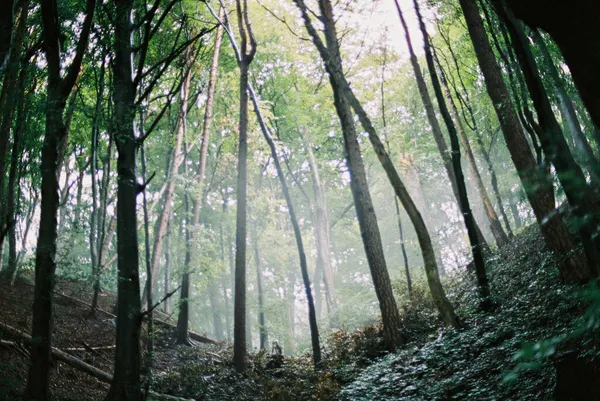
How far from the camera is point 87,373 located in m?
8.20

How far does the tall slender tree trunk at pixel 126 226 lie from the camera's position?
5.28 m

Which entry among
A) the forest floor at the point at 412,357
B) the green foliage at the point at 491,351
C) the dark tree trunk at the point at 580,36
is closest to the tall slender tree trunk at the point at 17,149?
the forest floor at the point at 412,357

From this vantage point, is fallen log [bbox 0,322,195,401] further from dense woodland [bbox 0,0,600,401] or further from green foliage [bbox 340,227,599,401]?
green foliage [bbox 340,227,599,401]

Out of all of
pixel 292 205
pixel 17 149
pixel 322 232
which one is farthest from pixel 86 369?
pixel 322 232

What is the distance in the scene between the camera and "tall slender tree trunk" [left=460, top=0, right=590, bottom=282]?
693 cm

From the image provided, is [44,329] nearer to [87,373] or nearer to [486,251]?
[87,373]

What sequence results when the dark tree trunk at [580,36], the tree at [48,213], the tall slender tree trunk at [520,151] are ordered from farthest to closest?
the tall slender tree trunk at [520,151], the tree at [48,213], the dark tree trunk at [580,36]

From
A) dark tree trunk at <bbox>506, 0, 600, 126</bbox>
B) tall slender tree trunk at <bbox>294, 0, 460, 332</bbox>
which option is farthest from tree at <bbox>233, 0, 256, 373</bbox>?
dark tree trunk at <bbox>506, 0, 600, 126</bbox>

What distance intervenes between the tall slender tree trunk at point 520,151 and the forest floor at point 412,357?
564mm

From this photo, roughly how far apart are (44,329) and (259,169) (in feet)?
69.0

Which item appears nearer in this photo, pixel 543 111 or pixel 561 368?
pixel 543 111

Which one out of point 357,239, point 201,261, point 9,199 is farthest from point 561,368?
point 357,239

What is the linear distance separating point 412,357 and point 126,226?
5.67m

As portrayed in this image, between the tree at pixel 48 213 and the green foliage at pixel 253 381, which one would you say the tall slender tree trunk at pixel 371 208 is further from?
the tree at pixel 48 213
